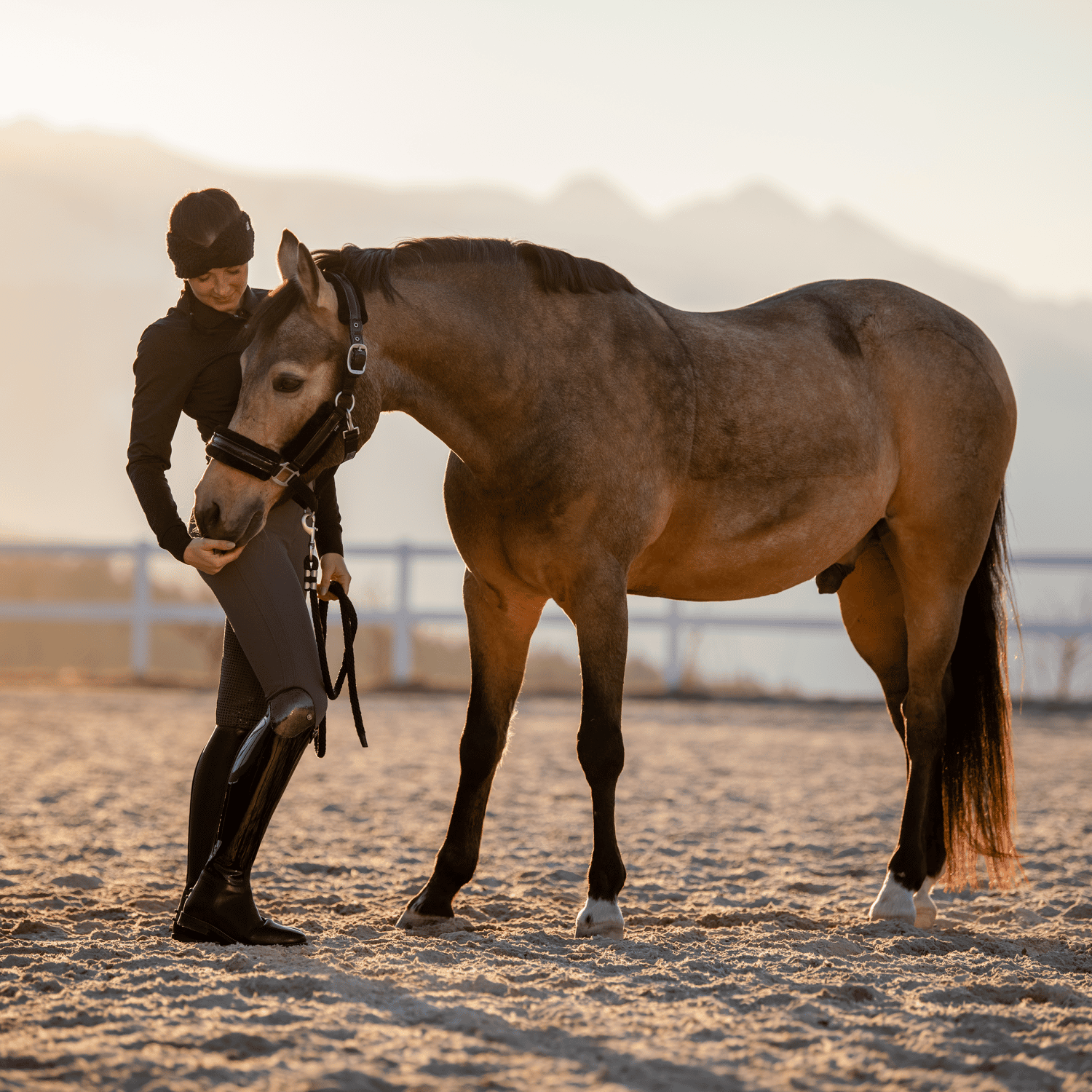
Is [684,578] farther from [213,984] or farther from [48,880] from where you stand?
[48,880]

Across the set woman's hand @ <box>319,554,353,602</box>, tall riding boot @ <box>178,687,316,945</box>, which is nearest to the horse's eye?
woman's hand @ <box>319,554,353,602</box>

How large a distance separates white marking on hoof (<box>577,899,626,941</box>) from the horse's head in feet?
4.33

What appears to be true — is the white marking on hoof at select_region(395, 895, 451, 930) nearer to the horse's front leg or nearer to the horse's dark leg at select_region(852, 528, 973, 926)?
the horse's front leg

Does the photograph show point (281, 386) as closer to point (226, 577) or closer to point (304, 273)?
point (304, 273)

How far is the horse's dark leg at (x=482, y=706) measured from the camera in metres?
3.22

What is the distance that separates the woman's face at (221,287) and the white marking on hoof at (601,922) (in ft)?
5.93

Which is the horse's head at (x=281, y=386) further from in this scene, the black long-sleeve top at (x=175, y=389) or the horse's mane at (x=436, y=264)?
the black long-sleeve top at (x=175, y=389)

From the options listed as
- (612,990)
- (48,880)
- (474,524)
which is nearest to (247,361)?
(474,524)

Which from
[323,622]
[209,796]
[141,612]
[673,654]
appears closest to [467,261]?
[323,622]

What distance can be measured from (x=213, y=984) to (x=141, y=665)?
10902mm

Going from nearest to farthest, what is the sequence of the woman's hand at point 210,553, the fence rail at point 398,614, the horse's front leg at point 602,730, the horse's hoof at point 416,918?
the woman's hand at point 210,553 < the horse's front leg at point 602,730 < the horse's hoof at point 416,918 < the fence rail at point 398,614

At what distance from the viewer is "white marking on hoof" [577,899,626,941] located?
3000 millimetres

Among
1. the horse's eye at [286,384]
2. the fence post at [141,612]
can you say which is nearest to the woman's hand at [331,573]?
the horse's eye at [286,384]

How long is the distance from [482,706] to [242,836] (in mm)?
792
